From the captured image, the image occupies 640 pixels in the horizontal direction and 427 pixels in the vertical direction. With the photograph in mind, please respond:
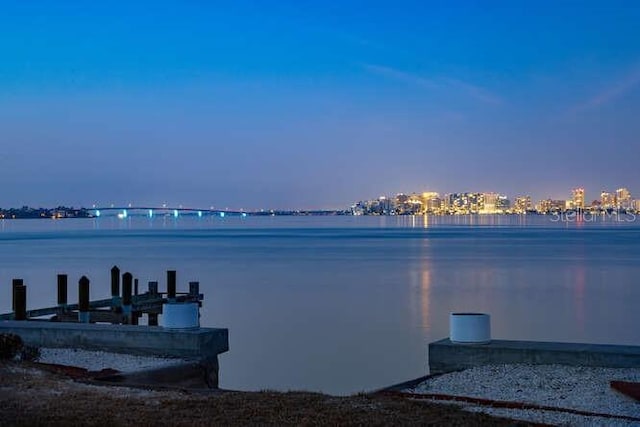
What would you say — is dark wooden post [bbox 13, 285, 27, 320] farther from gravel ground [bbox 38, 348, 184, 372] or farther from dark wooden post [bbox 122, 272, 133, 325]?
gravel ground [bbox 38, 348, 184, 372]

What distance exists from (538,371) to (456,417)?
396 centimetres

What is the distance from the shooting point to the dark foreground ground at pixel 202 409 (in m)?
9.08

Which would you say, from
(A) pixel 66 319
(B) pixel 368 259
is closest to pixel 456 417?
(A) pixel 66 319

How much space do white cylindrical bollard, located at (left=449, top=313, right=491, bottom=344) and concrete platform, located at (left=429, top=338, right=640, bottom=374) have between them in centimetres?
13

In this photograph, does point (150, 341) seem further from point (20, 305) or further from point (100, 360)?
point (20, 305)

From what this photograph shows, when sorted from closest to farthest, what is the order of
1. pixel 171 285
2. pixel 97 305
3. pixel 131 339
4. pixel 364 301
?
pixel 131 339, pixel 97 305, pixel 171 285, pixel 364 301

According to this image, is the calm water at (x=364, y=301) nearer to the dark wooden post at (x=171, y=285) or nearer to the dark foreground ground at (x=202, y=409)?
the dark wooden post at (x=171, y=285)

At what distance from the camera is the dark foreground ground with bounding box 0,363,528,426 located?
29.8ft

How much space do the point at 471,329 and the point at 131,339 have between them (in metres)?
6.19

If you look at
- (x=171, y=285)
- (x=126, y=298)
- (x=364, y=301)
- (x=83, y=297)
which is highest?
(x=83, y=297)

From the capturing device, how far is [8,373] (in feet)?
40.3

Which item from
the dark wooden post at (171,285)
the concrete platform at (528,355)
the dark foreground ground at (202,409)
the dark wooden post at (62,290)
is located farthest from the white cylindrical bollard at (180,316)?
the dark wooden post at (171,285)

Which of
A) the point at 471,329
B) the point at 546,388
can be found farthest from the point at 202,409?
the point at 471,329

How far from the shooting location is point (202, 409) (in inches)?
384
